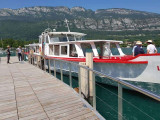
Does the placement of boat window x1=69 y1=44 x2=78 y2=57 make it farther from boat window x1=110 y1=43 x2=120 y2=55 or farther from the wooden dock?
the wooden dock

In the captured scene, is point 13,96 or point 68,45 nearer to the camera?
point 13,96

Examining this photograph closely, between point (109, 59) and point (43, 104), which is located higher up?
point (109, 59)

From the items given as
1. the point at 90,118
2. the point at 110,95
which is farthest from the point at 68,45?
the point at 90,118

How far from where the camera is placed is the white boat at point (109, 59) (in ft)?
26.0

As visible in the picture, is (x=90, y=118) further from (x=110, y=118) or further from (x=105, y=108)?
(x=105, y=108)

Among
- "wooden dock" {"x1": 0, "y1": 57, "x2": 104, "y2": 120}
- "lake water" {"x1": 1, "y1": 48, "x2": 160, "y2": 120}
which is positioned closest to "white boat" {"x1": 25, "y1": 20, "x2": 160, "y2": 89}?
"lake water" {"x1": 1, "y1": 48, "x2": 160, "y2": 120}

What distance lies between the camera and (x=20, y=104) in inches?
189

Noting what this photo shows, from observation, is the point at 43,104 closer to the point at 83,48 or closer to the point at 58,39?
the point at 83,48

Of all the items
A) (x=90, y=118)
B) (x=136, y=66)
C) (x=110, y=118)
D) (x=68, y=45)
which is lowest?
(x=110, y=118)

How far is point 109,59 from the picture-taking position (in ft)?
30.4

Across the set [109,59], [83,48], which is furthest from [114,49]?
[109,59]

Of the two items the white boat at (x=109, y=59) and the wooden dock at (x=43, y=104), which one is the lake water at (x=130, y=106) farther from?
the wooden dock at (x=43, y=104)

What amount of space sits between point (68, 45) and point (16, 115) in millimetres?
8220

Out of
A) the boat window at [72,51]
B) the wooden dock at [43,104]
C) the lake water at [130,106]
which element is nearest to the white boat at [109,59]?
the boat window at [72,51]
